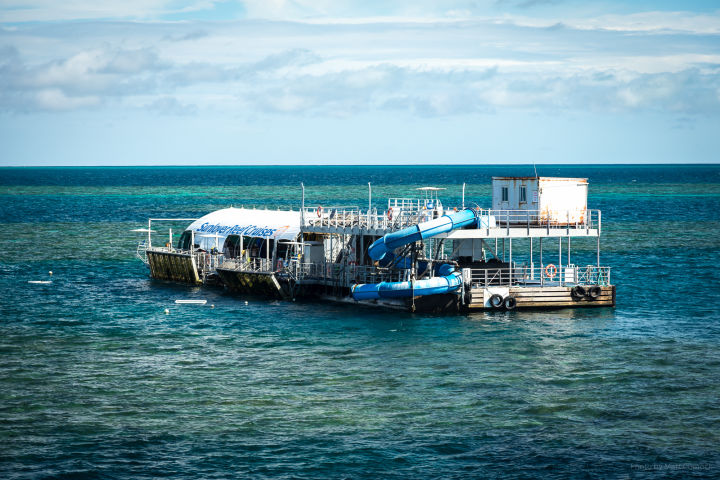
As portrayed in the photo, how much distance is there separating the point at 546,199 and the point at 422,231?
908 cm

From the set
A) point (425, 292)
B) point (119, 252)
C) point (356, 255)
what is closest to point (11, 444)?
point (425, 292)

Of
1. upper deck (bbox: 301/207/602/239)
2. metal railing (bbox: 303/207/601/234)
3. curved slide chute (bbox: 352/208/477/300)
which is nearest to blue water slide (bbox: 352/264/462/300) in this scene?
curved slide chute (bbox: 352/208/477/300)

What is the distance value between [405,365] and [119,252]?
204 ft

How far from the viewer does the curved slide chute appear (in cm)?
5581

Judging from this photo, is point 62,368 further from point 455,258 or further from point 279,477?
point 455,258

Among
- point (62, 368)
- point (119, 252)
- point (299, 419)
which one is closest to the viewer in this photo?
point (299, 419)

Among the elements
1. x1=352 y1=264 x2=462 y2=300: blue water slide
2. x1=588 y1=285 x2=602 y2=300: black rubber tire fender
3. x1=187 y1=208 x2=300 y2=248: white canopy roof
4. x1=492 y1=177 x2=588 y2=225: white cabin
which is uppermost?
x1=492 y1=177 x2=588 y2=225: white cabin

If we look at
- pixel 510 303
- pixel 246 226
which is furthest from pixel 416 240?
pixel 246 226

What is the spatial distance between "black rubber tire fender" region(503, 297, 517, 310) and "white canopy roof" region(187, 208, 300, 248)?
17173mm

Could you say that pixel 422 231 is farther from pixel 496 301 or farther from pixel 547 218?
pixel 547 218

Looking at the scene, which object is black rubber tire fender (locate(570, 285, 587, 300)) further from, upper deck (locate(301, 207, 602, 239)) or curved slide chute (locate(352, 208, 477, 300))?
curved slide chute (locate(352, 208, 477, 300))

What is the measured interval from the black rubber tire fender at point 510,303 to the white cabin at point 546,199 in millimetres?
5408

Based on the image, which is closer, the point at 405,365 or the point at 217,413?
the point at 217,413

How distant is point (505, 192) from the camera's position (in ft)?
202
